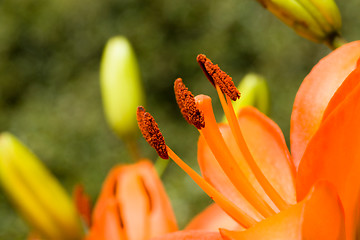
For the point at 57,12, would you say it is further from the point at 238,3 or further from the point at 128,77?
the point at 128,77

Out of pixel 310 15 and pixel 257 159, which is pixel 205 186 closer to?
pixel 257 159

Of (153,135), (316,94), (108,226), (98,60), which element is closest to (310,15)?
(316,94)

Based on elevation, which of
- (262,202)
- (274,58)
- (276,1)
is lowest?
(274,58)

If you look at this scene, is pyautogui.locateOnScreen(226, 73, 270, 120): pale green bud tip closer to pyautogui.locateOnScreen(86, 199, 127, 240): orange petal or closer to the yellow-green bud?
the yellow-green bud

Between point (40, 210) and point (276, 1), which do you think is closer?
point (276, 1)

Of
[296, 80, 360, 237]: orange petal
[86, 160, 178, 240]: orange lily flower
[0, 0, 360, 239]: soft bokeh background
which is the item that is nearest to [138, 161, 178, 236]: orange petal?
[86, 160, 178, 240]: orange lily flower

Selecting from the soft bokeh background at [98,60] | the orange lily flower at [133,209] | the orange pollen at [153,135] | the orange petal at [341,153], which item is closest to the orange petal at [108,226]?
the orange lily flower at [133,209]

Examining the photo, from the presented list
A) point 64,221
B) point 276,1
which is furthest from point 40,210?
point 276,1
